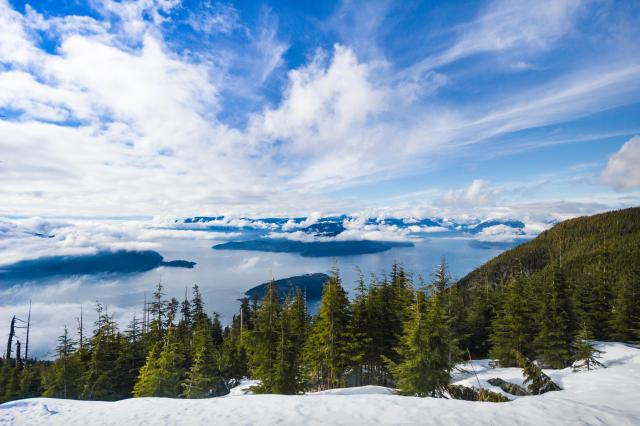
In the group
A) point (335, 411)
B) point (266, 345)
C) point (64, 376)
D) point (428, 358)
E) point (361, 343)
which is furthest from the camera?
point (64, 376)

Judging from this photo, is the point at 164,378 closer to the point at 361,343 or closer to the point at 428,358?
the point at 361,343

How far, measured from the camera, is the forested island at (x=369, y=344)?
18250mm

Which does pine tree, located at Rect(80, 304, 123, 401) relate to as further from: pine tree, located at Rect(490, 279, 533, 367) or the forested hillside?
pine tree, located at Rect(490, 279, 533, 367)

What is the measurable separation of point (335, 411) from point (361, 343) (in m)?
15.5

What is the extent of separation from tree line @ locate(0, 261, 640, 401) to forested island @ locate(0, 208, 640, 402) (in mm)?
89

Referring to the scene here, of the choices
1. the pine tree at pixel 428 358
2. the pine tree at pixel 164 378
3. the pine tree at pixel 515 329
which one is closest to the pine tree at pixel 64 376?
the pine tree at pixel 164 378

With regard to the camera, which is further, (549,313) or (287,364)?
(549,313)

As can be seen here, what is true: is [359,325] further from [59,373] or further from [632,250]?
[632,250]

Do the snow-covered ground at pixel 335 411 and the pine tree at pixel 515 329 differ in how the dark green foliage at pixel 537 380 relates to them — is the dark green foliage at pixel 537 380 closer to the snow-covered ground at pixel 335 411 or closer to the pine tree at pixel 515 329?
the snow-covered ground at pixel 335 411

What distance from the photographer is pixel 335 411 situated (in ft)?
33.8

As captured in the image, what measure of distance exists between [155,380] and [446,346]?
20.0 meters

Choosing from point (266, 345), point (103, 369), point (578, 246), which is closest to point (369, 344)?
point (266, 345)

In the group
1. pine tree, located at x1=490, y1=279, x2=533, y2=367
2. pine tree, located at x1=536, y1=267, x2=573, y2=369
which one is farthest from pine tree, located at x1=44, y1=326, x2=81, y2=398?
pine tree, located at x1=536, y1=267, x2=573, y2=369

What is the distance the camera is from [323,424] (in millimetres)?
9328
